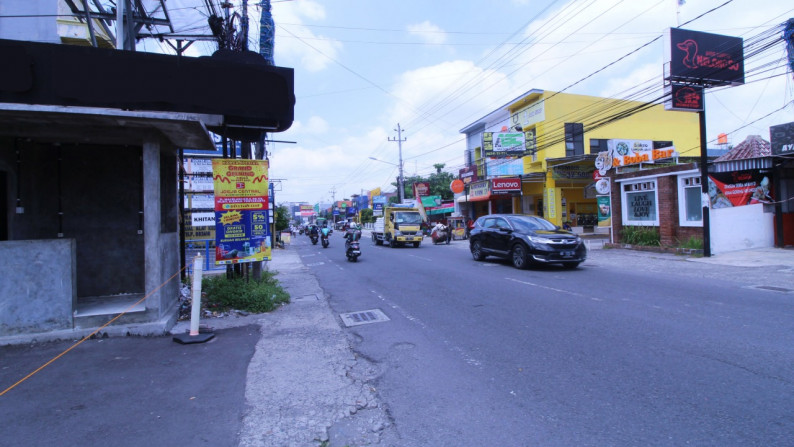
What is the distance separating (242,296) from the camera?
7.50 metres

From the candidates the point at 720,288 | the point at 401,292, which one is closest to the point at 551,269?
the point at 720,288

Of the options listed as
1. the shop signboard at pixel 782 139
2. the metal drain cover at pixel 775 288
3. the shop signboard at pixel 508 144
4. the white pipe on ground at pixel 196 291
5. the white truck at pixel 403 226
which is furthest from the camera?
the shop signboard at pixel 508 144

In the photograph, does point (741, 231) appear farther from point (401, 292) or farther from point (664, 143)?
point (664, 143)

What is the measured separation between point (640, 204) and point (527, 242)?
346 inches

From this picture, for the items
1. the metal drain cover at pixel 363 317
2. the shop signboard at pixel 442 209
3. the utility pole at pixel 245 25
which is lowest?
the metal drain cover at pixel 363 317

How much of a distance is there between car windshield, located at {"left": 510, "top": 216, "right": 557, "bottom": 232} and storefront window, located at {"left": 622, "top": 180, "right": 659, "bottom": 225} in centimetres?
690

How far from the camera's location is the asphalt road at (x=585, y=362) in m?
3.12

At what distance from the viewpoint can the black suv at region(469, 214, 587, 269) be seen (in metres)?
11.4

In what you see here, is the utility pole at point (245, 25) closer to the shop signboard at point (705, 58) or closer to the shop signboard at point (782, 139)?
the shop signboard at point (705, 58)

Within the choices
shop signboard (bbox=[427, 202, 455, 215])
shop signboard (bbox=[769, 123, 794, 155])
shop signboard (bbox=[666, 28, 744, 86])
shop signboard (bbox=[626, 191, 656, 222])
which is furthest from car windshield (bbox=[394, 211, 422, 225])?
shop signboard (bbox=[427, 202, 455, 215])

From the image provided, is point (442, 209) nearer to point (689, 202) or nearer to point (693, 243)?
point (689, 202)

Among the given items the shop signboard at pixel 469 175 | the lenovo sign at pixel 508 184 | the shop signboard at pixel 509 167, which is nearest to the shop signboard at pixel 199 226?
the lenovo sign at pixel 508 184

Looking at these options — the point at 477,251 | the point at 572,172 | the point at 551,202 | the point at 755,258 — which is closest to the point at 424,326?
the point at 477,251

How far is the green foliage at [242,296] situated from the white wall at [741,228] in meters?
14.8
